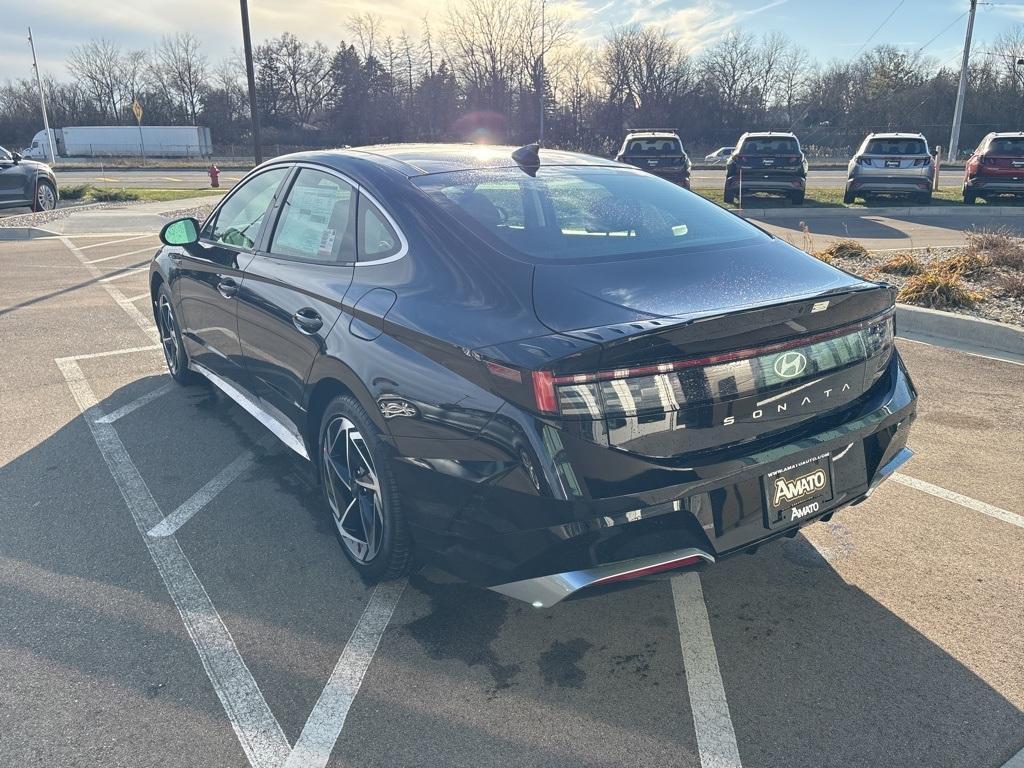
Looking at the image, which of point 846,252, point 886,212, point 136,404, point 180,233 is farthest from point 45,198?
point 886,212

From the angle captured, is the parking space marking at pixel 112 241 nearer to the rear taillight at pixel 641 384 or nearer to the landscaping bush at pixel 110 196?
the landscaping bush at pixel 110 196

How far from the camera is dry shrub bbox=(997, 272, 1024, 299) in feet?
24.2

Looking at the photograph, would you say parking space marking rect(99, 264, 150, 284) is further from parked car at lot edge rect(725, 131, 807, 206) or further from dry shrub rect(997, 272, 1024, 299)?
parked car at lot edge rect(725, 131, 807, 206)

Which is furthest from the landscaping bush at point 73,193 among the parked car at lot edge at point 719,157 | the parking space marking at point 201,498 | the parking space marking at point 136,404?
the parked car at lot edge at point 719,157

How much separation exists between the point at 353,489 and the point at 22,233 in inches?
559

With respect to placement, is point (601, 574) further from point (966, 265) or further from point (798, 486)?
point (966, 265)

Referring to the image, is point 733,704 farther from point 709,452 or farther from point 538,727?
point 709,452

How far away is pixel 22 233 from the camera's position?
46.6 ft

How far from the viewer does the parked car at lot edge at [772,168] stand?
17297mm

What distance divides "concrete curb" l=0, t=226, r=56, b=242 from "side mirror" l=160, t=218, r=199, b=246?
11614mm

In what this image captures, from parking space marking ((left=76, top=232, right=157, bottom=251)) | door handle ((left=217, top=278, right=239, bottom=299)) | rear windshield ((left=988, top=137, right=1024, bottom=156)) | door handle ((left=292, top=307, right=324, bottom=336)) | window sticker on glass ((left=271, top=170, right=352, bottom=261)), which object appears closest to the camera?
door handle ((left=292, top=307, right=324, bottom=336))

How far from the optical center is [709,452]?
7.88 feet

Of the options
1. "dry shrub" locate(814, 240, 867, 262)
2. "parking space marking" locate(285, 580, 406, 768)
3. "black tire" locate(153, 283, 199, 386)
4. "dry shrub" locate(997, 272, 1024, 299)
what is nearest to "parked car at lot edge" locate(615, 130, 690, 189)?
"dry shrub" locate(814, 240, 867, 262)

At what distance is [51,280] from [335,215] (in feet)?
26.7
